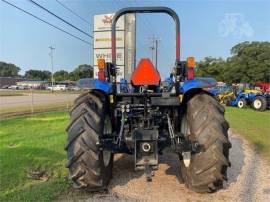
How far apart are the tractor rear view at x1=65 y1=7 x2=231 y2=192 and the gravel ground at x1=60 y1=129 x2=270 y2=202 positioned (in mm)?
165

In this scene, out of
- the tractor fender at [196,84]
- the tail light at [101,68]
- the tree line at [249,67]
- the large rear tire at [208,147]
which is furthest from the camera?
the tree line at [249,67]

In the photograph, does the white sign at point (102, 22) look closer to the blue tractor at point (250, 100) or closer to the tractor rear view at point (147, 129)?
the blue tractor at point (250, 100)

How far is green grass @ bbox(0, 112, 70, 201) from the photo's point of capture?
5.25m

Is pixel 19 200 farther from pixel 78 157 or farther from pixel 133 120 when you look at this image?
pixel 133 120

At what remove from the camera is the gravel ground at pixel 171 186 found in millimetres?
5211

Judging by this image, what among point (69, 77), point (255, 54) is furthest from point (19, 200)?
point (69, 77)

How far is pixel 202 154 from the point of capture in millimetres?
5051

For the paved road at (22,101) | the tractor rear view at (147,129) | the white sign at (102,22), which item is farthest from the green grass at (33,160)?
the paved road at (22,101)

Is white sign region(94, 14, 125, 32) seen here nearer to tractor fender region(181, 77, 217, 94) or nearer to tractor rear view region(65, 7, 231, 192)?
tractor rear view region(65, 7, 231, 192)

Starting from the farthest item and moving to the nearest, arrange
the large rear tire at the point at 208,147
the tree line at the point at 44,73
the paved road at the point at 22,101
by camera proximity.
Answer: the tree line at the point at 44,73 < the paved road at the point at 22,101 < the large rear tire at the point at 208,147

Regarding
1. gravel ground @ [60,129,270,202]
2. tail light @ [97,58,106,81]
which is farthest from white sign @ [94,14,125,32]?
tail light @ [97,58,106,81]

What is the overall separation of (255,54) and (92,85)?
72519 millimetres

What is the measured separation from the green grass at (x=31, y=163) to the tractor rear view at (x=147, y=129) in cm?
60

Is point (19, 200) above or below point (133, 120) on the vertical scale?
below
